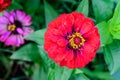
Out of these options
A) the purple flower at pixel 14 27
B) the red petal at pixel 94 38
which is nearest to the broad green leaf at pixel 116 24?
the red petal at pixel 94 38

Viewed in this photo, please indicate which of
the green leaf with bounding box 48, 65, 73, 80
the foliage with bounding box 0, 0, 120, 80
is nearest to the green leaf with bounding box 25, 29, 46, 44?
the foliage with bounding box 0, 0, 120, 80

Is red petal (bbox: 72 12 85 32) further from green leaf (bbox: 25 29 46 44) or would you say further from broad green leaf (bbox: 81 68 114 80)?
broad green leaf (bbox: 81 68 114 80)

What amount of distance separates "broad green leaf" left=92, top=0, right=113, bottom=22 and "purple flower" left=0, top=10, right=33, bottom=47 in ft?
0.85

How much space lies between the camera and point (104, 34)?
2.95ft

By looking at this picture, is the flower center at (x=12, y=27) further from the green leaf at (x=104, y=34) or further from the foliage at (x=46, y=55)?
the green leaf at (x=104, y=34)

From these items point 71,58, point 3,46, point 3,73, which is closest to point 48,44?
point 71,58

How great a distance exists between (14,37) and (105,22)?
360 mm

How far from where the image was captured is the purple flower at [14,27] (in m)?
1.08

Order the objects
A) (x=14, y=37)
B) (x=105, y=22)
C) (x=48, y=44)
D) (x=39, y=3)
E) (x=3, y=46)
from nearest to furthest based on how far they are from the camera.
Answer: (x=48, y=44) → (x=105, y=22) → (x=14, y=37) → (x=39, y=3) → (x=3, y=46)

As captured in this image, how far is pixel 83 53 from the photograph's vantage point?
80 centimetres

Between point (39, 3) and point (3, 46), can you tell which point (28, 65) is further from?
point (39, 3)

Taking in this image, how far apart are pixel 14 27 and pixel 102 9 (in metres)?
0.34

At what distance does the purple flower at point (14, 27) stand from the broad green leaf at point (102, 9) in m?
0.26

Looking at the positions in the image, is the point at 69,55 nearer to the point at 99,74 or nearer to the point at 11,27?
the point at 11,27
